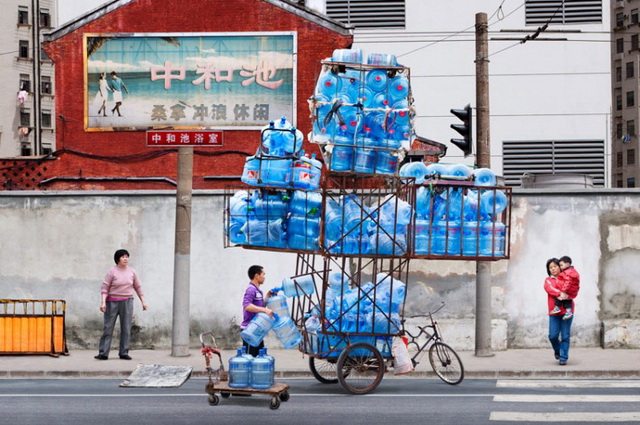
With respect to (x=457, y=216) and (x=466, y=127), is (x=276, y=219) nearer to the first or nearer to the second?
(x=457, y=216)

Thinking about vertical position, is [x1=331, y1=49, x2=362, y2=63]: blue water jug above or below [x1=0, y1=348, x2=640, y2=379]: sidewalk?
above

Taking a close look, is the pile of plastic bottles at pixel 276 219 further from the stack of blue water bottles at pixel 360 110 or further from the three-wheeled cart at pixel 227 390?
the three-wheeled cart at pixel 227 390

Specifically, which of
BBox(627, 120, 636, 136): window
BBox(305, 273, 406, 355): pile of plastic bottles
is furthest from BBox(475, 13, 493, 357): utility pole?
BBox(627, 120, 636, 136): window

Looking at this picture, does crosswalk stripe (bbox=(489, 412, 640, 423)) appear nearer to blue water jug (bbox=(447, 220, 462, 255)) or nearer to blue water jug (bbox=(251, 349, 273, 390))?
blue water jug (bbox=(447, 220, 462, 255))

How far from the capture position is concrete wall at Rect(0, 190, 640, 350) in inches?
800

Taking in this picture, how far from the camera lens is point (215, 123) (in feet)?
85.9

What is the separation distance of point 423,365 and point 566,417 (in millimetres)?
5324

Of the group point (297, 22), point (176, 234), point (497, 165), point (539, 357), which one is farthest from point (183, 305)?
point (497, 165)

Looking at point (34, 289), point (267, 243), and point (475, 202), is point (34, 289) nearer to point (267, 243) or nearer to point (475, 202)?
point (267, 243)

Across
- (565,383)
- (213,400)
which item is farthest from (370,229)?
(565,383)

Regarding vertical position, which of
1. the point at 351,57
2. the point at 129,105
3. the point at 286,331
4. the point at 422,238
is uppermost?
the point at 129,105

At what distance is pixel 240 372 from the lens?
13820 millimetres

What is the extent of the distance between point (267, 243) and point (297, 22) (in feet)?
42.3

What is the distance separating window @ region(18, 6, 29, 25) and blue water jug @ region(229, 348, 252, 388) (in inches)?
2677
